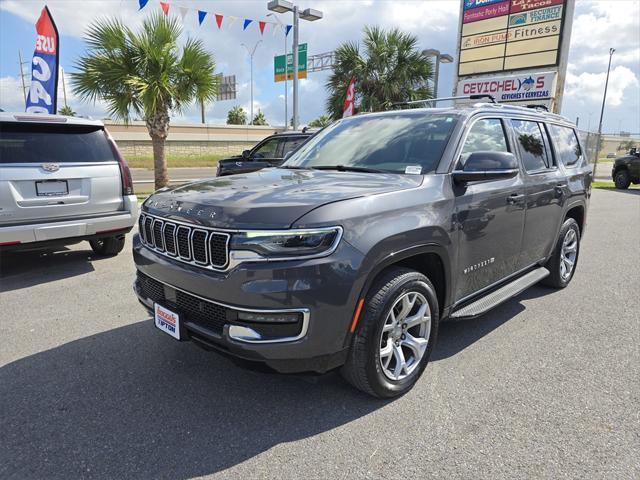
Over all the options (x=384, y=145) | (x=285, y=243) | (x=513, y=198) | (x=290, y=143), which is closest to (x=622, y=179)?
(x=290, y=143)

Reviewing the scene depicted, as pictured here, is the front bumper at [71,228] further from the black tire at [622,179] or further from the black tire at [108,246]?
the black tire at [622,179]

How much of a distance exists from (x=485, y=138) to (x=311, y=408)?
243cm

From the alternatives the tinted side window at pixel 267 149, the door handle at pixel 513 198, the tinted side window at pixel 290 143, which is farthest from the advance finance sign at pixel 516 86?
the door handle at pixel 513 198

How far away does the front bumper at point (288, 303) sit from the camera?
2289 mm

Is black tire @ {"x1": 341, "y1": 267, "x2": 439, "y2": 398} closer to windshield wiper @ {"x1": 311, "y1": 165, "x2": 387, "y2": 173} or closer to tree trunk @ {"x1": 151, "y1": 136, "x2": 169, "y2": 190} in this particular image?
windshield wiper @ {"x1": 311, "y1": 165, "x2": 387, "y2": 173}

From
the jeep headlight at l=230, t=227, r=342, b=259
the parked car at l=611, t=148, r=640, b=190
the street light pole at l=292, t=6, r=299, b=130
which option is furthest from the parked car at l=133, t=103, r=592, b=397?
the parked car at l=611, t=148, r=640, b=190

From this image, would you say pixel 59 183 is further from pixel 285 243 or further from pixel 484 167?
pixel 484 167

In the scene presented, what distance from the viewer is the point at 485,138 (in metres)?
3.62

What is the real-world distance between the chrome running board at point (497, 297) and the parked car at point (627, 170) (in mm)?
18091

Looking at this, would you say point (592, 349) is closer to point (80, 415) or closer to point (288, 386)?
point (288, 386)

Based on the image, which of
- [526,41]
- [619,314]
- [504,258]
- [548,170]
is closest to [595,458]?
[504,258]

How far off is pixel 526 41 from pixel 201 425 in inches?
760

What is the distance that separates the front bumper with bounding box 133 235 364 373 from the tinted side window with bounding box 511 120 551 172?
246 cm

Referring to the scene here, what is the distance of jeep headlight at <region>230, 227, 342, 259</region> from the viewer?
2.31 metres
